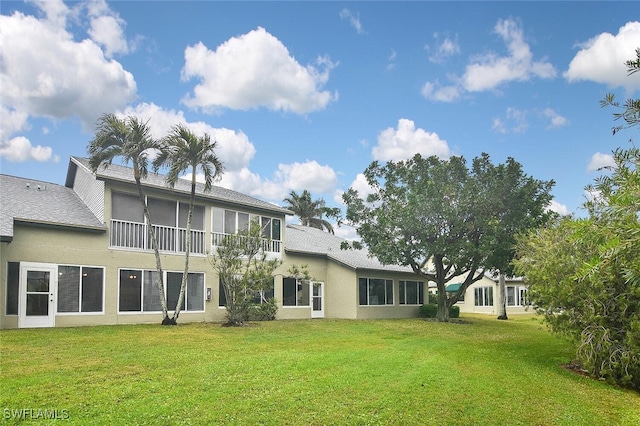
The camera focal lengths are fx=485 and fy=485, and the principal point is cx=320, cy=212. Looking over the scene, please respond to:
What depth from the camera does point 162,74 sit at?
19.9 metres

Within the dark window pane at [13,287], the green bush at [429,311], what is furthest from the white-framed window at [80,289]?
the green bush at [429,311]

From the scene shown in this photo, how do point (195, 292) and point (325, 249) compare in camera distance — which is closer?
point (195, 292)

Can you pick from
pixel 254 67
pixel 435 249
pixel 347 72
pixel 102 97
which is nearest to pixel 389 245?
pixel 435 249

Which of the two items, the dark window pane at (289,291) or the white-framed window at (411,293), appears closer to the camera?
the dark window pane at (289,291)

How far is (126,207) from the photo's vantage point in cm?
1927

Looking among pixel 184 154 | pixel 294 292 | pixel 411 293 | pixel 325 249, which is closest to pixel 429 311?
pixel 411 293

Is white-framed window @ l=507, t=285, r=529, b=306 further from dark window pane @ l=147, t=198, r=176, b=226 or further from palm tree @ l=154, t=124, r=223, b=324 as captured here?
palm tree @ l=154, t=124, r=223, b=324

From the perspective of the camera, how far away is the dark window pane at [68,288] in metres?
17.1

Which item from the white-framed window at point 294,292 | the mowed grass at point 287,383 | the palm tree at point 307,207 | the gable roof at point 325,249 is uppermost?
the palm tree at point 307,207

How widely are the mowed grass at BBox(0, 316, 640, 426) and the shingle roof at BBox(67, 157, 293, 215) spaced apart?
267 inches

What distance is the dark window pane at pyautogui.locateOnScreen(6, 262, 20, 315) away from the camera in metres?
16.0

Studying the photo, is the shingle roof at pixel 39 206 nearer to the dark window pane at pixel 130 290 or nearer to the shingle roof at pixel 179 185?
the shingle roof at pixel 179 185

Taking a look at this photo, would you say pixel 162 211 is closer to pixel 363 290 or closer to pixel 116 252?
pixel 116 252

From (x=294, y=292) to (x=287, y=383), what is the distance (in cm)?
1675
